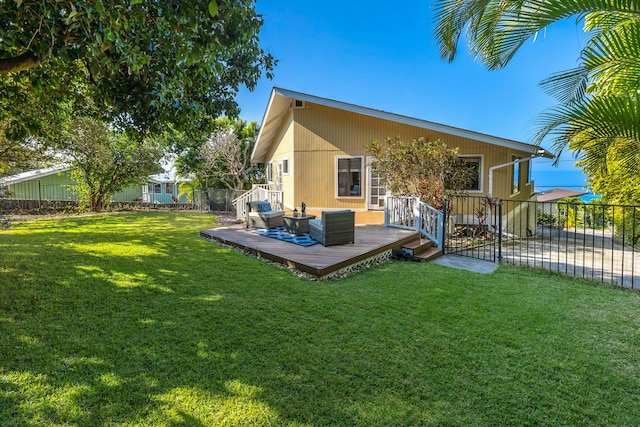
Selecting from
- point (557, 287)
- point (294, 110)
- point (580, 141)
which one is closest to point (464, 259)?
point (557, 287)

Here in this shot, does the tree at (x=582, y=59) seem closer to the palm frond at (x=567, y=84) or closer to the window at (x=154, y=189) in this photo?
the palm frond at (x=567, y=84)

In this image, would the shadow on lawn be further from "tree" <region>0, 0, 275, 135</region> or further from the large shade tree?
the large shade tree

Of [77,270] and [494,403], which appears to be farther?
[77,270]

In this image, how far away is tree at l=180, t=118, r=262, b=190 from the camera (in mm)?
17188

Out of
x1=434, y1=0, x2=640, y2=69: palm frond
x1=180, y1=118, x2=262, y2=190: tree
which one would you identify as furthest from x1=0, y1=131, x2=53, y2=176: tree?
x1=434, y1=0, x2=640, y2=69: palm frond

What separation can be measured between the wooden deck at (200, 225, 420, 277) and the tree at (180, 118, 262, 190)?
9.23 meters

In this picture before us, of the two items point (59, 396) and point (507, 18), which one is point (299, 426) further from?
point (507, 18)

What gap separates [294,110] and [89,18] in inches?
399

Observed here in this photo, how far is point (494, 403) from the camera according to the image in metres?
2.44

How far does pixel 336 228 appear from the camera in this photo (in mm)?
6953

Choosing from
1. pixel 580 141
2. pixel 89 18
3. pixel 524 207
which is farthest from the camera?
pixel 524 207

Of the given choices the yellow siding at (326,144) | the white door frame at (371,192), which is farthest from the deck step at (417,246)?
the yellow siding at (326,144)

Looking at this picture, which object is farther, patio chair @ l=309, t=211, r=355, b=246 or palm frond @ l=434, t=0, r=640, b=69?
patio chair @ l=309, t=211, r=355, b=246

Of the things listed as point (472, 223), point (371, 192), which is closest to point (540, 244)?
point (472, 223)
